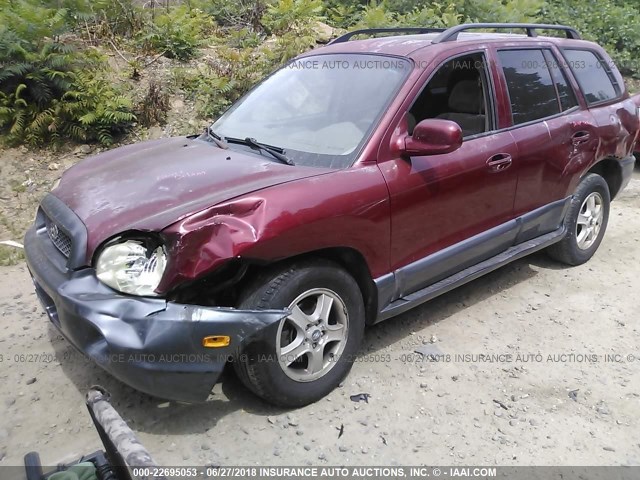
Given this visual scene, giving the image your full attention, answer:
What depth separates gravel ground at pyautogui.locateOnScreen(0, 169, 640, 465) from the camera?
2768 mm

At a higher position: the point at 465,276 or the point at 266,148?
the point at 266,148

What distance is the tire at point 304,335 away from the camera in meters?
2.72

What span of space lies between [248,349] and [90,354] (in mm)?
714

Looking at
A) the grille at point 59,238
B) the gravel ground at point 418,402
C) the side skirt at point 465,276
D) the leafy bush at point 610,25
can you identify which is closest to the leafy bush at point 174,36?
the gravel ground at point 418,402

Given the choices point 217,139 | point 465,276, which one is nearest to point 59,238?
point 217,139

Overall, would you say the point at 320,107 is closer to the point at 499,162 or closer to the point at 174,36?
the point at 499,162

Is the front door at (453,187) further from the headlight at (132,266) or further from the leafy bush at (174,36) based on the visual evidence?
the leafy bush at (174,36)

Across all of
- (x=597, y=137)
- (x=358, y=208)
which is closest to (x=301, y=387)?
(x=358, y=208)

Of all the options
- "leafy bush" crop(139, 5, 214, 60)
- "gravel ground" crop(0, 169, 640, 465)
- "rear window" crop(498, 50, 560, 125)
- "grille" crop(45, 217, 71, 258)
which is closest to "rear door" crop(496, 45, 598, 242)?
"rear window" crop(498, 50, 560, 125)

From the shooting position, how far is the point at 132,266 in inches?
101

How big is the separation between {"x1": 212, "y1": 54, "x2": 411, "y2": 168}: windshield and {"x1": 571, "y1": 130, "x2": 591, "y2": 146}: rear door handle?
66.3 inches

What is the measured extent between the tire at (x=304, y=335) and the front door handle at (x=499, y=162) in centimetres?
129

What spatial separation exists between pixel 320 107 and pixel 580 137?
216cm

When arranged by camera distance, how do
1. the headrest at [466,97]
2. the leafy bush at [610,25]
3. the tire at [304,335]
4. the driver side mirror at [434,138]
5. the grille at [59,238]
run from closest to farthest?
the tire at [304,335]
the grille at [59,238]
the driver side mirror at [434,138]
the headrest at [466,97]
the leafy bush at [610,25]
